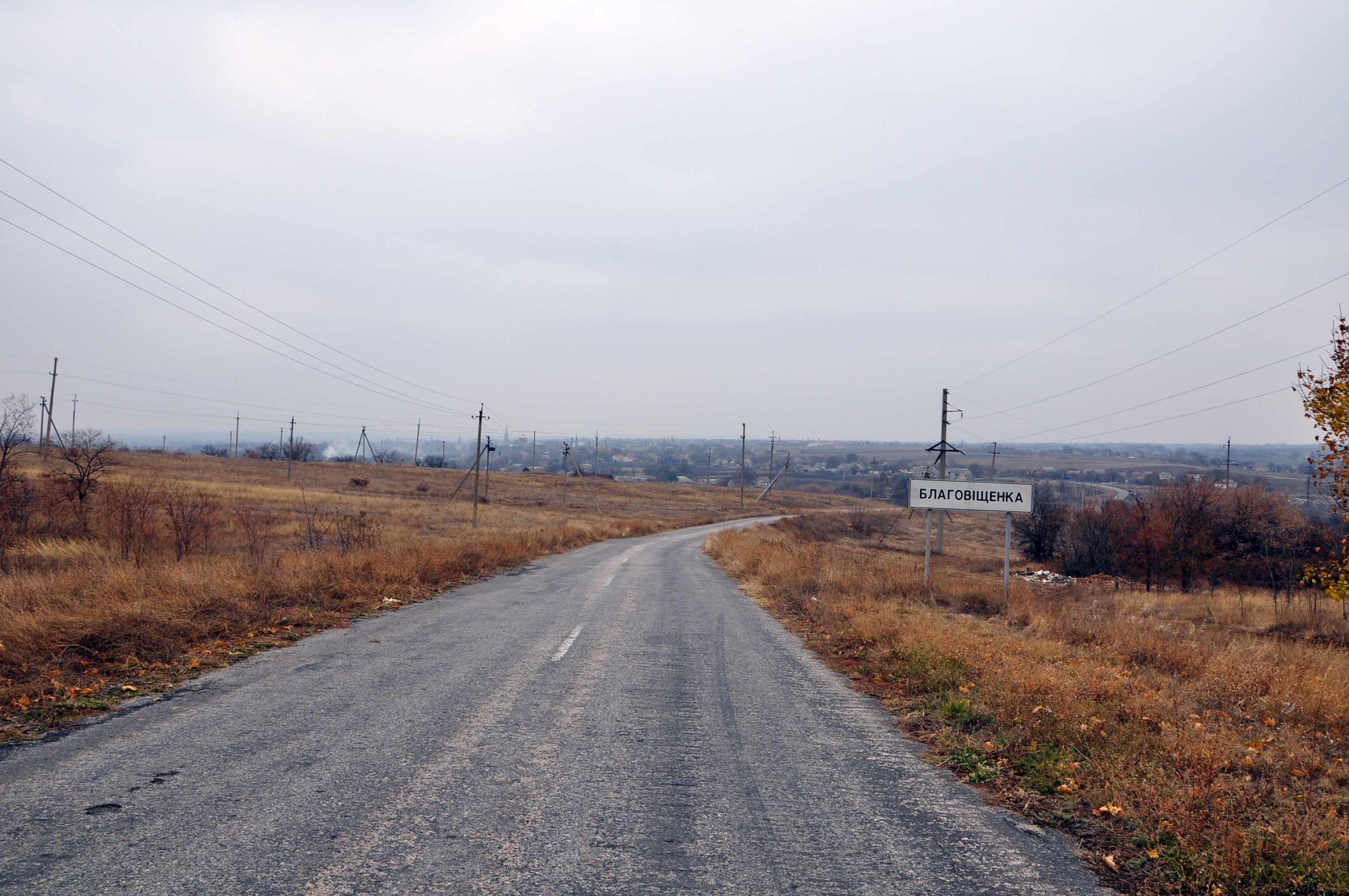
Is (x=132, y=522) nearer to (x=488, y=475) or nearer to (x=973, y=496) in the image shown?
(x=973, y=496)

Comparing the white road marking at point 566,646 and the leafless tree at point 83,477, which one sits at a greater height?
the leafless tree at point 83,477

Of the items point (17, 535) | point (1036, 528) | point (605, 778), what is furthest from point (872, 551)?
point (605, 778)

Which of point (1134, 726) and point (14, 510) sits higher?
point (14, 510)

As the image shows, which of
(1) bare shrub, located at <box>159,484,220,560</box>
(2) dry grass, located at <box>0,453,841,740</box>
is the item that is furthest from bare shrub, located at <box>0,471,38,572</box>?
(1) bare shrub, located at <box>159,484,220,560</box>

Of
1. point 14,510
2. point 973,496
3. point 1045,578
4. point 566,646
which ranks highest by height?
point 973,496

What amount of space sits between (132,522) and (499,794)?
1658 cm

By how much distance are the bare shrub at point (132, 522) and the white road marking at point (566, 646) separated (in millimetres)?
9951

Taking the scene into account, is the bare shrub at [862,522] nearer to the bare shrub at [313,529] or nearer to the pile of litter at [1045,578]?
the pile of litter at [1045,578]

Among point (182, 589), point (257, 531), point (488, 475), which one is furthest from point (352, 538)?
point (488, 475)

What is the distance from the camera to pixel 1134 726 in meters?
6.53

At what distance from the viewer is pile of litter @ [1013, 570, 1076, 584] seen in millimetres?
34269

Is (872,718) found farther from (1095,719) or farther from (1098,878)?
(1098,878)

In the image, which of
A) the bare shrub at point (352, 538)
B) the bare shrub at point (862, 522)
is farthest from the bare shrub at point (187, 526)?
the bare shrub at point (862, 522)

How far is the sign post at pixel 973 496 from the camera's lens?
51.7ft
